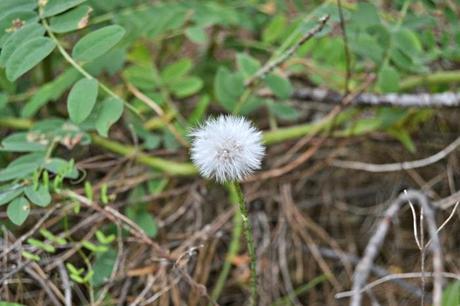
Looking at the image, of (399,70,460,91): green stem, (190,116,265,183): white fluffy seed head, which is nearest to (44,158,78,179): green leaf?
(190,116,265,183): white fluffy seed head

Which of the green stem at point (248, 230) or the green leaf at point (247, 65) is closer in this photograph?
the green stem at point (248, 230)

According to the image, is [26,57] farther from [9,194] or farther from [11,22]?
[9,194]

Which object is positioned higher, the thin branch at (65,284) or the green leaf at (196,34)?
the green leaf at (196,34)

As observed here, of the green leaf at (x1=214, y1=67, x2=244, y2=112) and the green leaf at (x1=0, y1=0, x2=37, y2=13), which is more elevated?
the green leaf at (x1=0, y1=0, x2=37, y2=13)

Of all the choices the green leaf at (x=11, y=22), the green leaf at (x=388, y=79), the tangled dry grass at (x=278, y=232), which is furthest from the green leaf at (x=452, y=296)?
the green leaf at (x=11, y=22)

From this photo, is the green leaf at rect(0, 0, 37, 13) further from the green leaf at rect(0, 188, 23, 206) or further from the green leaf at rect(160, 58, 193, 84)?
the green leaf at rect(160, 58, 193, 84)

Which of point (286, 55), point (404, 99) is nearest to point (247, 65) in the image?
point (286, 55)

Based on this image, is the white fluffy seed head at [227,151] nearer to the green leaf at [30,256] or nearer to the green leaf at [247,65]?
the green leaf at [30,256]

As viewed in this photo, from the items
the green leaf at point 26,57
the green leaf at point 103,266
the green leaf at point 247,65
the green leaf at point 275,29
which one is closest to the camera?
the green leaf at point 26,57
